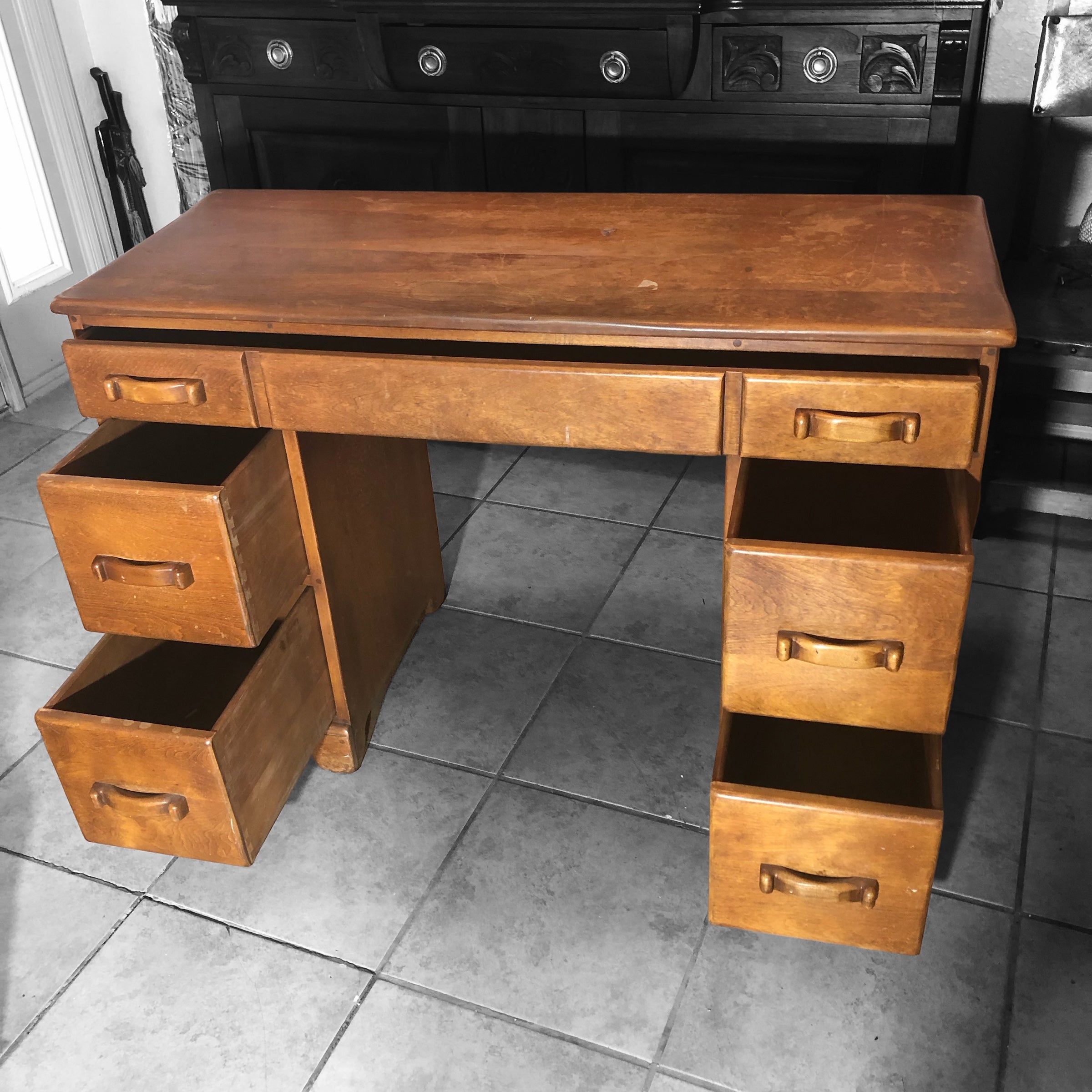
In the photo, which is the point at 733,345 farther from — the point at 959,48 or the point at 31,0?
the point at 31,0

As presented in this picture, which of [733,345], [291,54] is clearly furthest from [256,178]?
[733,345]

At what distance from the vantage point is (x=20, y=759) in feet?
6.20

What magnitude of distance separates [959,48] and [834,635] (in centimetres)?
130

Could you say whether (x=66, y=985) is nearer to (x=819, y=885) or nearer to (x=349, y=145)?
(x=819, y=885)

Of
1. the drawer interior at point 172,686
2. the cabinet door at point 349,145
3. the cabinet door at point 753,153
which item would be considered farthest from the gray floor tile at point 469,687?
the cabinet door at point 349,145

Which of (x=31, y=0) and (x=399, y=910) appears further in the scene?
(x=31, y=0)

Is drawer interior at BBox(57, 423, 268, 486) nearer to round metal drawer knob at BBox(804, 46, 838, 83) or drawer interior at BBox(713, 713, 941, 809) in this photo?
drawer interior at BBox(713, 713, 941, 809)

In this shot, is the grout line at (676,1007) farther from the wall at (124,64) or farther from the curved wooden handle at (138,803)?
the wall at (124,64)

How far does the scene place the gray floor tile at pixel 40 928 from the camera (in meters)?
1.49

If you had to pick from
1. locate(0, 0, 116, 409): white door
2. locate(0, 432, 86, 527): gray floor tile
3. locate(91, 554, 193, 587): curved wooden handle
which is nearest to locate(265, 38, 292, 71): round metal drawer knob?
locate(0, 0, 116, 409): white door

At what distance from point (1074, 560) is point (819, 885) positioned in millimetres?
1204

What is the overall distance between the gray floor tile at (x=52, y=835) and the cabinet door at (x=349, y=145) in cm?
132

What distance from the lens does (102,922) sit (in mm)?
1583

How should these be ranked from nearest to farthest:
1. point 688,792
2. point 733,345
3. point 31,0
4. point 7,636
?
1. point 733,345
2. point 688,792
3. point 7,636
4. point 31,0
